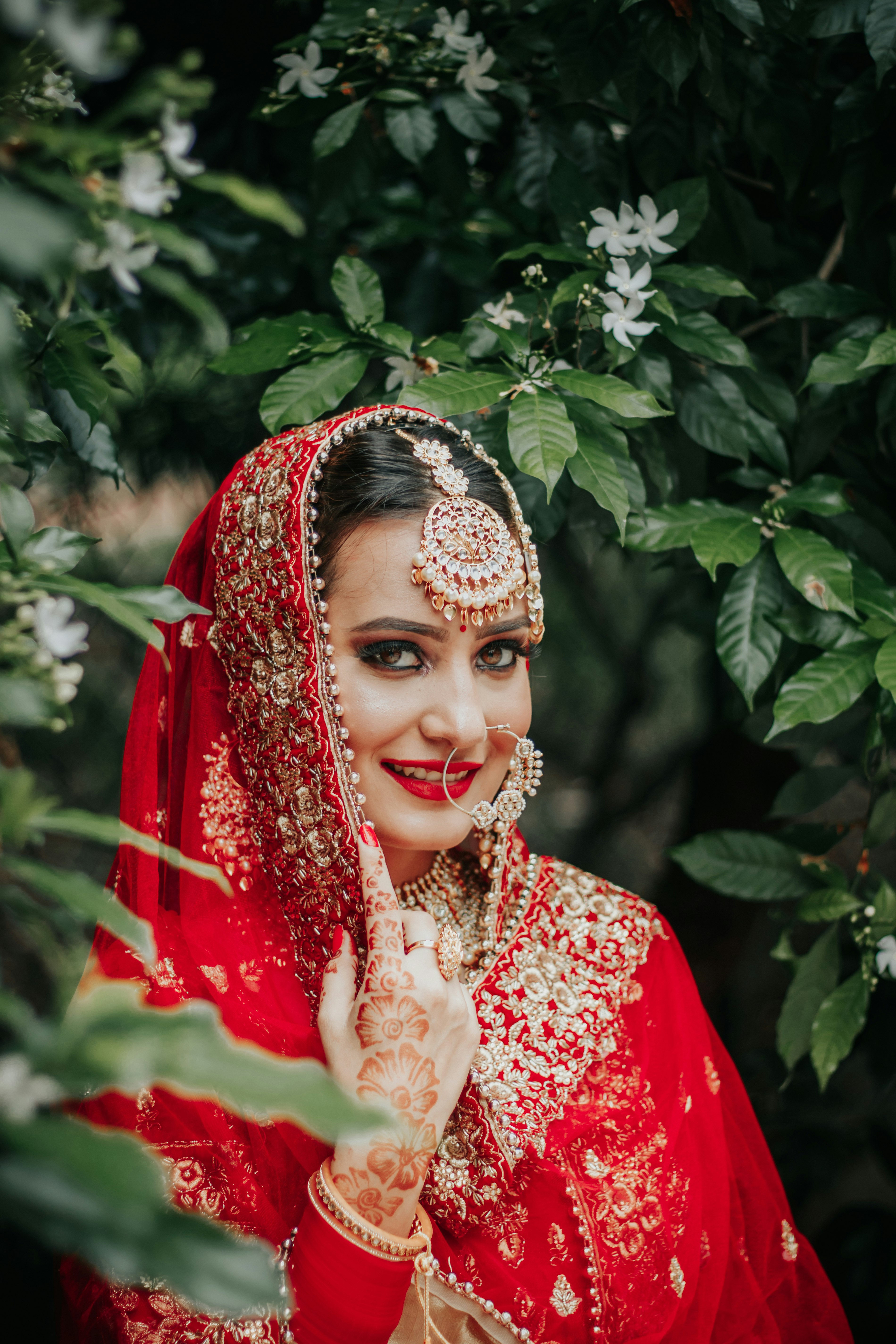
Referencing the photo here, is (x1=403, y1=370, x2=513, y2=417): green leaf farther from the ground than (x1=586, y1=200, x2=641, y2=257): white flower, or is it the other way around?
(x1=586, y1=200, x2=641, y2=257): white flower

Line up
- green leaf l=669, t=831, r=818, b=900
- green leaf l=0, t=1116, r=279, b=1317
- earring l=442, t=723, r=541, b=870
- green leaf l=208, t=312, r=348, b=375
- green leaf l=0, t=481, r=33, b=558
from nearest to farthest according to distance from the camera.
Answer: green leaf l=0, t=1116, r=279, b=1317 < green leaf l=0, t=481, r=33, b=558 < earring l=442, t=723, r=541, b=870 < green leaf l=208, t=312, r=348, b=375 < green leaf l=669, t=831, r=818, b=900

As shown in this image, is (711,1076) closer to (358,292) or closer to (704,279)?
(704,279)

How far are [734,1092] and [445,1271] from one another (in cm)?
65

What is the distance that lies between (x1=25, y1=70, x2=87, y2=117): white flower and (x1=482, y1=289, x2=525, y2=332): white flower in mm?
823

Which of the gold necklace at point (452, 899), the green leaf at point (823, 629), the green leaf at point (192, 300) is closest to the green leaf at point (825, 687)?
the green leaf at point (823, 629)

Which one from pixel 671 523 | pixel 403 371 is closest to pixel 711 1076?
pixel 671 523

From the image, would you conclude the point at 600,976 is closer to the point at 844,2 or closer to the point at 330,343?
the point at 330,343

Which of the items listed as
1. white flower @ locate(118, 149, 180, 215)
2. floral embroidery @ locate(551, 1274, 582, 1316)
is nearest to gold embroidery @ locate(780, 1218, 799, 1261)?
floral embroidery @ locate(551, 1274, 582, 1316)

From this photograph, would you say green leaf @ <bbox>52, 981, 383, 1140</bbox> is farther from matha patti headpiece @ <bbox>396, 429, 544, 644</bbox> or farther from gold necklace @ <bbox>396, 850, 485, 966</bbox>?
gold necklace @ <bbox>396, 850, 485, 966</bbox>

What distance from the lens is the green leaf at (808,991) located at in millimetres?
1882

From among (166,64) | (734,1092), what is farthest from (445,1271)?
(166,64)

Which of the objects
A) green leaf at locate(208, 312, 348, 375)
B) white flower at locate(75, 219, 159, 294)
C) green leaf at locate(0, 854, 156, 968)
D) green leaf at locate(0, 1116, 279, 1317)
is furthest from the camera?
green leaf at locate(208, 312, 348, 375)

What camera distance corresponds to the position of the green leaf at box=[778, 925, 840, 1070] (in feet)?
6.17

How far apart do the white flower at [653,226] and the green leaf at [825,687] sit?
29.5 inches
